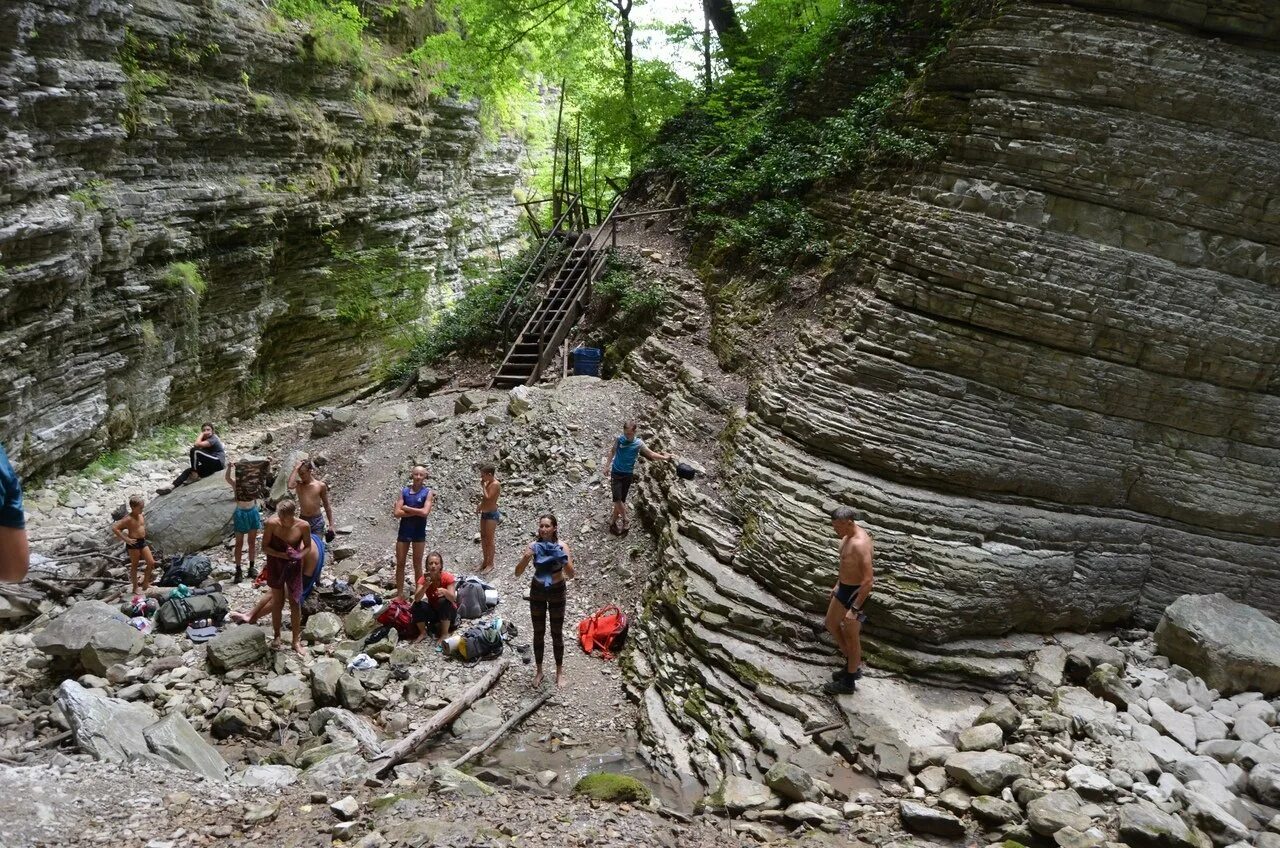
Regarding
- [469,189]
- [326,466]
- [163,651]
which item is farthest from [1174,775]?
[469,189]

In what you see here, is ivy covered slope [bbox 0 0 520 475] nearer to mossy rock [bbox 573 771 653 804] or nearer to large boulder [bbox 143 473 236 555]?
large boulder [bbox 143 473 236 555]

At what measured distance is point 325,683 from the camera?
283 inches

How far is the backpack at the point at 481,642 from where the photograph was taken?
26.2ft

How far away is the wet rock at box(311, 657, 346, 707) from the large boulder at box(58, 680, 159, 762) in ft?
4.12

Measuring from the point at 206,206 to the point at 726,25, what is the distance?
11946 millimetres

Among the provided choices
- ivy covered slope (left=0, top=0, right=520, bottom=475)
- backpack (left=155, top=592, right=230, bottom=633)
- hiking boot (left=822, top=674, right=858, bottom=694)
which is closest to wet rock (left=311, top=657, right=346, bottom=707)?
backpack (left=155, top=592, right=230, bottom=633)

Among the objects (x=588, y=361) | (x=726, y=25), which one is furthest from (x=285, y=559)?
(x=726, y=25)

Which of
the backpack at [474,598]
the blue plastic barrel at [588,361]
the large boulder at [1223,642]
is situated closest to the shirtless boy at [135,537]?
the backpack at [474,598]

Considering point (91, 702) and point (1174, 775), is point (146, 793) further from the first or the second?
point (1174, 775)

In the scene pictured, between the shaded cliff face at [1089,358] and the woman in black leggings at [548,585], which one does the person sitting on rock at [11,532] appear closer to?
the woman in black leggings at [548,585]

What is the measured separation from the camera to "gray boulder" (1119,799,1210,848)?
4.97 m

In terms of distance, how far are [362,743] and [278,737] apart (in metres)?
0.88

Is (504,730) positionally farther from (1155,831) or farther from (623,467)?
→ (1155,831)

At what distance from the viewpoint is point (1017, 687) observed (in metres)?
6.89
